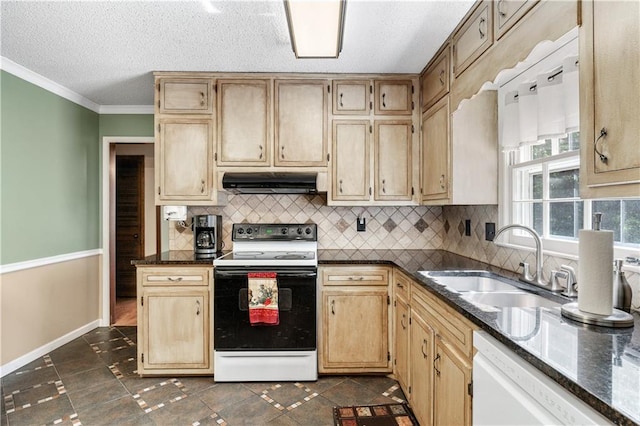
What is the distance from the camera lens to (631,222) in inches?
57.9

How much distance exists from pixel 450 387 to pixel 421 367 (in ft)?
1.42

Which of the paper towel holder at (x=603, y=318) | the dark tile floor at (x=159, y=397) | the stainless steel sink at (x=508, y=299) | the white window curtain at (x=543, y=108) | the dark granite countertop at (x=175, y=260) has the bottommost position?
the dark tile floor at (x=159, y=397)

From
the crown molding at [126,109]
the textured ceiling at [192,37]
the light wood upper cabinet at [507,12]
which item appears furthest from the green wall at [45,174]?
the light wood upper cabinet at [507,12]

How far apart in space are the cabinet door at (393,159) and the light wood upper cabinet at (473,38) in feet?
2.57

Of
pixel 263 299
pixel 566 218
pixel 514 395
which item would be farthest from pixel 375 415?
pixel 566 218

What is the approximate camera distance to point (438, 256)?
283 cm

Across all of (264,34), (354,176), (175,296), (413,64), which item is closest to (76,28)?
(264,34)

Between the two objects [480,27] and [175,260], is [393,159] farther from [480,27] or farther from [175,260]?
[175,260]

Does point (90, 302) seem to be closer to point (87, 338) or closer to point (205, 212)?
point (87, 338)

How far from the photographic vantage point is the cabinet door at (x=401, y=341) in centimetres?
226

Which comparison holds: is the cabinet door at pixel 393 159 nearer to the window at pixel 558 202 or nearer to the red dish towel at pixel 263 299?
the window at pixel 558 202

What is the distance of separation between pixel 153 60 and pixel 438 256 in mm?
2727

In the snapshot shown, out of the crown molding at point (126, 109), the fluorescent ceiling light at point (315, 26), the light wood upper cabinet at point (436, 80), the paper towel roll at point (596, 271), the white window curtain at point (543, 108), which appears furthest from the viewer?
the crown molding at point (126, 109)

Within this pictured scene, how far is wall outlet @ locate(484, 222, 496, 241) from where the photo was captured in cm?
242
